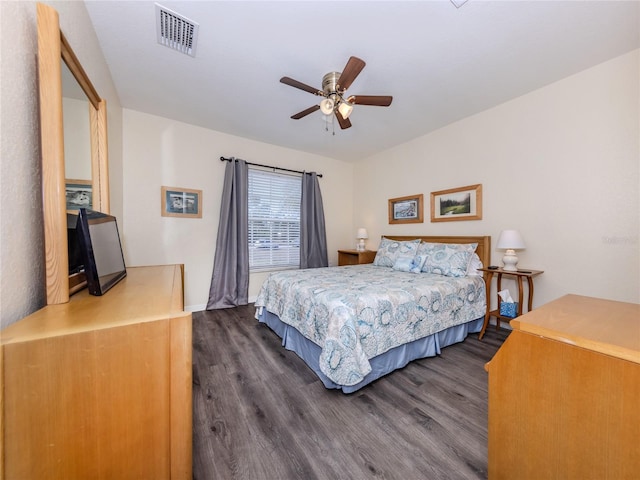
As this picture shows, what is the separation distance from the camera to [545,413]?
812 mm

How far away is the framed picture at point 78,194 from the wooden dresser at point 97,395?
570 millimetres

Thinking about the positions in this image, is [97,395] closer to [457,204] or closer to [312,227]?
[457,204]

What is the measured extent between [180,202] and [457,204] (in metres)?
3.83

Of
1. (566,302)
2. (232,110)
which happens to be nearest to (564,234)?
(566,302)

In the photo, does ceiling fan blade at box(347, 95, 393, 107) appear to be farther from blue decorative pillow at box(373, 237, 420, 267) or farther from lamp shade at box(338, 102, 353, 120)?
blue decorative pillow at box(373, 237, 420, 267)

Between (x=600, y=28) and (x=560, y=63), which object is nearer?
(x=600, y=28)

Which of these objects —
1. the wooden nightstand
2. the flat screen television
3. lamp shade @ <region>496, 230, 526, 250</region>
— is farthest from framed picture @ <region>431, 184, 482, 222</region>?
the flat screen television

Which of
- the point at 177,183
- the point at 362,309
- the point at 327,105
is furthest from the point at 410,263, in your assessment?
the point at 177,183

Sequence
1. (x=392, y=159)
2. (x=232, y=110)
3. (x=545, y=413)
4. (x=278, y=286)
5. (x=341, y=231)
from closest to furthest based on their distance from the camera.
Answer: (x=545, y=413), (x=278, y=286), (x=232, y=110), (x=392, y=159), (x=341, y=231)

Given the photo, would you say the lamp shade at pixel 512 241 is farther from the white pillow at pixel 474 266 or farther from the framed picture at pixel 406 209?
the framed picture at pixel 406 209

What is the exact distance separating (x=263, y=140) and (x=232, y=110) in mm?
947

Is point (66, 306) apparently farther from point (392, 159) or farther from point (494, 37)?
point (392, 159)

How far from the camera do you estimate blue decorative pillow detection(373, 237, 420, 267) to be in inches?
131

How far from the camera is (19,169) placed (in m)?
0.78
